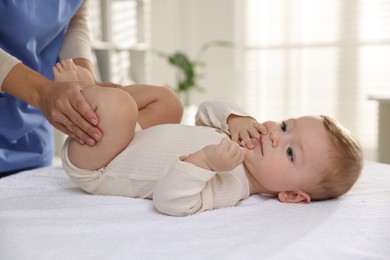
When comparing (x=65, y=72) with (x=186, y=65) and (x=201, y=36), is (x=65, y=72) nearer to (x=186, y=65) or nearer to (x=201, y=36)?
(x=186, y=65)

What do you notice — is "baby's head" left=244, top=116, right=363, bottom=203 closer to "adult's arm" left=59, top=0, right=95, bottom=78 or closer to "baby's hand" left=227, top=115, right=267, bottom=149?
"baby's hand" left=227, top=115, right=267, bottom=149

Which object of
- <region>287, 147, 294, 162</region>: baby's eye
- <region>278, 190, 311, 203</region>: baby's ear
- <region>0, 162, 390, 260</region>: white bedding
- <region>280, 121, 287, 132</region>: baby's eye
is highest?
<region>280, 121, 287, 132</region>: baby's eye

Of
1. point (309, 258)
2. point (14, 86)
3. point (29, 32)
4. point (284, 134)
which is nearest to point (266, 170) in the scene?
point (284, 134)

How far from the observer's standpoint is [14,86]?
1.17 meters

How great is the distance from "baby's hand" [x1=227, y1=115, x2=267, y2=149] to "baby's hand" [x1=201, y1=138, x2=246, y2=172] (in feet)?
0.75

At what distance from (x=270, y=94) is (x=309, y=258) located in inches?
148

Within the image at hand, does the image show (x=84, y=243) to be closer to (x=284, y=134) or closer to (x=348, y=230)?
(x=348, y=230)

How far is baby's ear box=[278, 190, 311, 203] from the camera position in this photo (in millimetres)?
1170

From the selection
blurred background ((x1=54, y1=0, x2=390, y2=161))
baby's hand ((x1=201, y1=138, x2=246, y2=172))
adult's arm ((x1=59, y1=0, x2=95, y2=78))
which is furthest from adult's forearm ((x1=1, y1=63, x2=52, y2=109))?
blurred background ((x1=54, y1=0, x2=390, y2=161))

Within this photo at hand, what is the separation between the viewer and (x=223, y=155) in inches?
38.9

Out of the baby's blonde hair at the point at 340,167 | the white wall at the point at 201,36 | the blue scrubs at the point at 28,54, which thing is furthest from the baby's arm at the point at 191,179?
the white wall at the point at 201,36

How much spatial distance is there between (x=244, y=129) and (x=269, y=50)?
10.7 ft

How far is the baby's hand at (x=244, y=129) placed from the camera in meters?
1.24

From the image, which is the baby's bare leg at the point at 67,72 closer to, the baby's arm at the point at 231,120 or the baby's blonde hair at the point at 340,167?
the baby's arm at the point at 231,120
